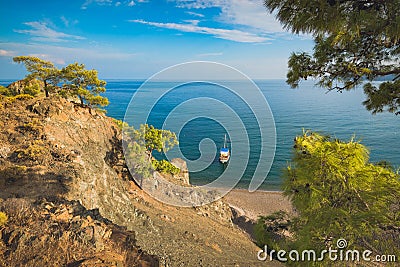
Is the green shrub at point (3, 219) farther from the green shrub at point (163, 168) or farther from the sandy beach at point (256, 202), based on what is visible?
the sandy beach at point (256, 202)

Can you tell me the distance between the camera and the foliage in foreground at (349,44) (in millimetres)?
3762

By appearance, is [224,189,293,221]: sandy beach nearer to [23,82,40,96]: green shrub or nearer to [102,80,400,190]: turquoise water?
[102,80,400,190]: turquoise water

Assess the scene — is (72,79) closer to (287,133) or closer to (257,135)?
(257,135)

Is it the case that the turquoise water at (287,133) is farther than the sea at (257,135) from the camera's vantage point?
No

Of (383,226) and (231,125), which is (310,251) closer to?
(383,226)

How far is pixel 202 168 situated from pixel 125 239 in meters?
38.0

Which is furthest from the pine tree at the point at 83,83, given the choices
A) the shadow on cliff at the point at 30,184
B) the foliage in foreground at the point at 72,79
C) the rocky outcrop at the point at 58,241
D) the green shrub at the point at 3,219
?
the green shrub at the point at 3,219

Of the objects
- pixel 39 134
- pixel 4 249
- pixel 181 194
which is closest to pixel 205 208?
pixel 181 194

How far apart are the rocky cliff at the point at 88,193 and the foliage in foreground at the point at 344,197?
405cm

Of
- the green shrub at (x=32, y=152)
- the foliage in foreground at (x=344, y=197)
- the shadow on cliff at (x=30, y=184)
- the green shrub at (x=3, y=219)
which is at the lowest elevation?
the shadow on cliff at (x=30, y=184)

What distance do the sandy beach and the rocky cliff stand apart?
12.5m

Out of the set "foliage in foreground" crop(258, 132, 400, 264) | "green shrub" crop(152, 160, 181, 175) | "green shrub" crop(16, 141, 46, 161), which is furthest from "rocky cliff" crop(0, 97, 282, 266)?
"foliage in foreground" crop(258, 132, 400, 264)

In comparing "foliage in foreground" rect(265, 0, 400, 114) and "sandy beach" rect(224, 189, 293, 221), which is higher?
"foliage in foreground" rect(265, 0, 400, 114)

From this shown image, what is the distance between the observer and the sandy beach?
96.6ft
